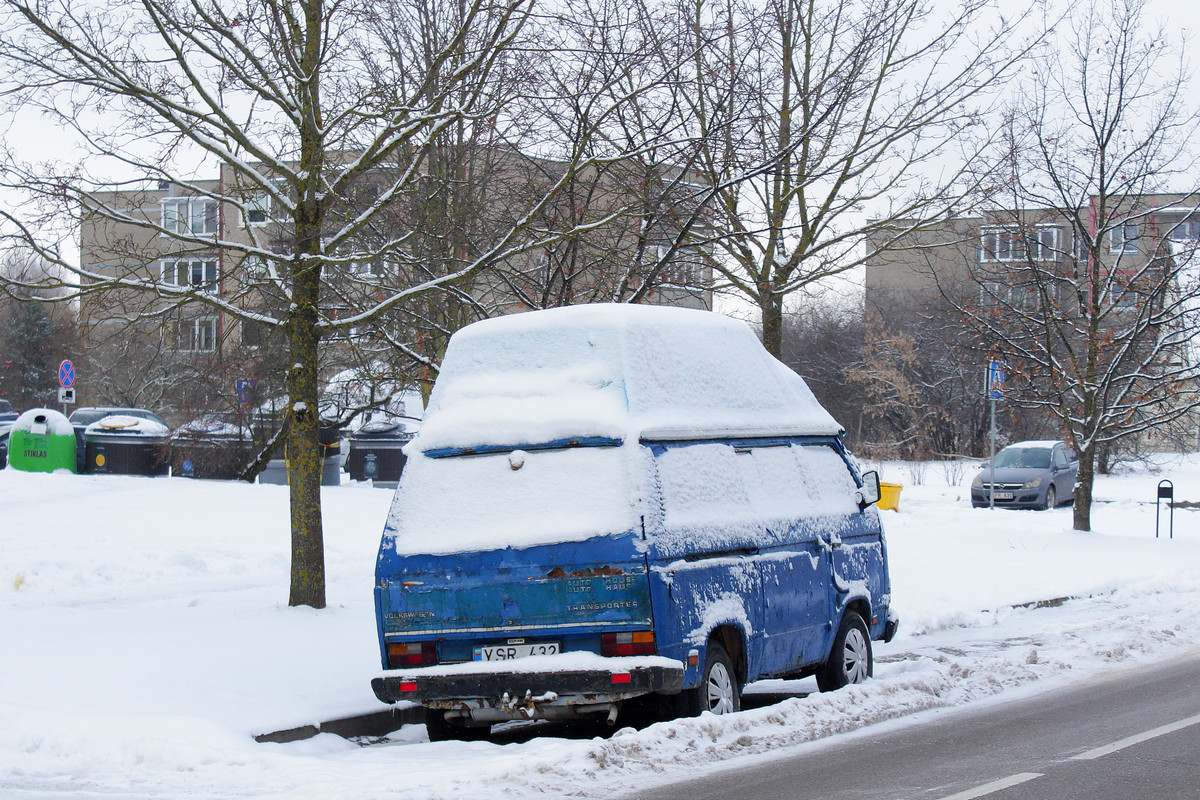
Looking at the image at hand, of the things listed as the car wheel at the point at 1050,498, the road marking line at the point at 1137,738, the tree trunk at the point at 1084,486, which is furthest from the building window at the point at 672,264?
the car wheel at the point at 1050,498

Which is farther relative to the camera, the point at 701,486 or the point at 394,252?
the point at 394,252

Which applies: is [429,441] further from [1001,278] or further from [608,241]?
[1001,278]

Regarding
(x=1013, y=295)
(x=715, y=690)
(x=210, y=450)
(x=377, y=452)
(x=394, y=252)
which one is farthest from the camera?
(x=1013, y=295)

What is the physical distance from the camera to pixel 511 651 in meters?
7.23

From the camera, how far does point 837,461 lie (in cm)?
970

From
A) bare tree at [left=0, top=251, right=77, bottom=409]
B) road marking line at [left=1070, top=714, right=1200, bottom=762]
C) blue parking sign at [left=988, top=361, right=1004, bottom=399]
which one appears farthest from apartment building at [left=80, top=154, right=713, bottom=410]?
bare tree at [left=0, top=251, right=77, bottom=409]

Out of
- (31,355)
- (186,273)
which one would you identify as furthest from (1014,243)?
(31,355)

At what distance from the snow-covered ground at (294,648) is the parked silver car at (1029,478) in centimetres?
712

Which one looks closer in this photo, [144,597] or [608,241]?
[144,597]

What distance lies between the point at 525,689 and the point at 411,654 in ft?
2.60

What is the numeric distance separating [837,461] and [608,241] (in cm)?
645

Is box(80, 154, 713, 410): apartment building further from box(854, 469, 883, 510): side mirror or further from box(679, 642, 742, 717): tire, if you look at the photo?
box(679, 642, 742, 717): tire

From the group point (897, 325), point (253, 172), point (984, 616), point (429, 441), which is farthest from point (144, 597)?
point (897, 325)

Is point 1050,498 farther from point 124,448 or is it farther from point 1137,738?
point 1137,738
